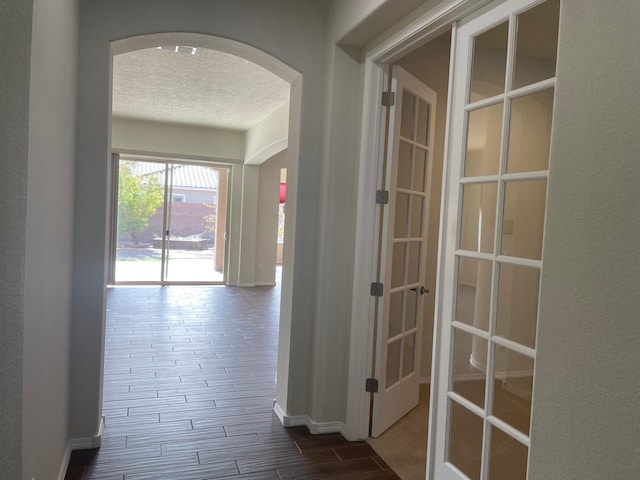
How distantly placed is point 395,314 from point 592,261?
213 cm

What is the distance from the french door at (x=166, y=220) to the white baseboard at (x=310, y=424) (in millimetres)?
6879

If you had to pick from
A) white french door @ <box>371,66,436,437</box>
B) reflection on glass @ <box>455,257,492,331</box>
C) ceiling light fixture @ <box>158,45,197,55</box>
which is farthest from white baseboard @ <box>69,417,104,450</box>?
ceiling light fixture @ <box>158,45,197,55</box>

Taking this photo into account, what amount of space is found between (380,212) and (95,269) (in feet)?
5.68

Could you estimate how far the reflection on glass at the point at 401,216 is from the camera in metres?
3.34

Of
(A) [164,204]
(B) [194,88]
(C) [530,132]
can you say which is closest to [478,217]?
(C) [530,132]

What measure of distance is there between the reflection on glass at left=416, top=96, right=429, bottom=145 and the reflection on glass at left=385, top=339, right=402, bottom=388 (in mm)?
1437

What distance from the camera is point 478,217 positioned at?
2225 millimetres

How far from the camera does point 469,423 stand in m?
2.19

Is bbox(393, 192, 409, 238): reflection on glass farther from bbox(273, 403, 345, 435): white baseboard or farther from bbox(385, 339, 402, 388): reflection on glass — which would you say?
bbox(273, 403, 345, 435): white baseboard

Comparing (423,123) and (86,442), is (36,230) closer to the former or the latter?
(86,442)

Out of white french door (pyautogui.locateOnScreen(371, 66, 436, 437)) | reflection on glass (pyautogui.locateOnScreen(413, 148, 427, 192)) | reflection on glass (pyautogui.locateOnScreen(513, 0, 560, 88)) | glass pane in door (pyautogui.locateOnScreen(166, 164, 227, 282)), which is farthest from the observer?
glass pane in door (pyautogui.locateOnScreen(166, 164, 227, 282))

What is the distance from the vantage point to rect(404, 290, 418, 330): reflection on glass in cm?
352

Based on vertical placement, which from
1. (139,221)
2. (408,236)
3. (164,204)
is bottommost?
(139,221)


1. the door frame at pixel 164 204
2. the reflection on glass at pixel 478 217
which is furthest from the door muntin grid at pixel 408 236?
the door frame at pixel 164 204
